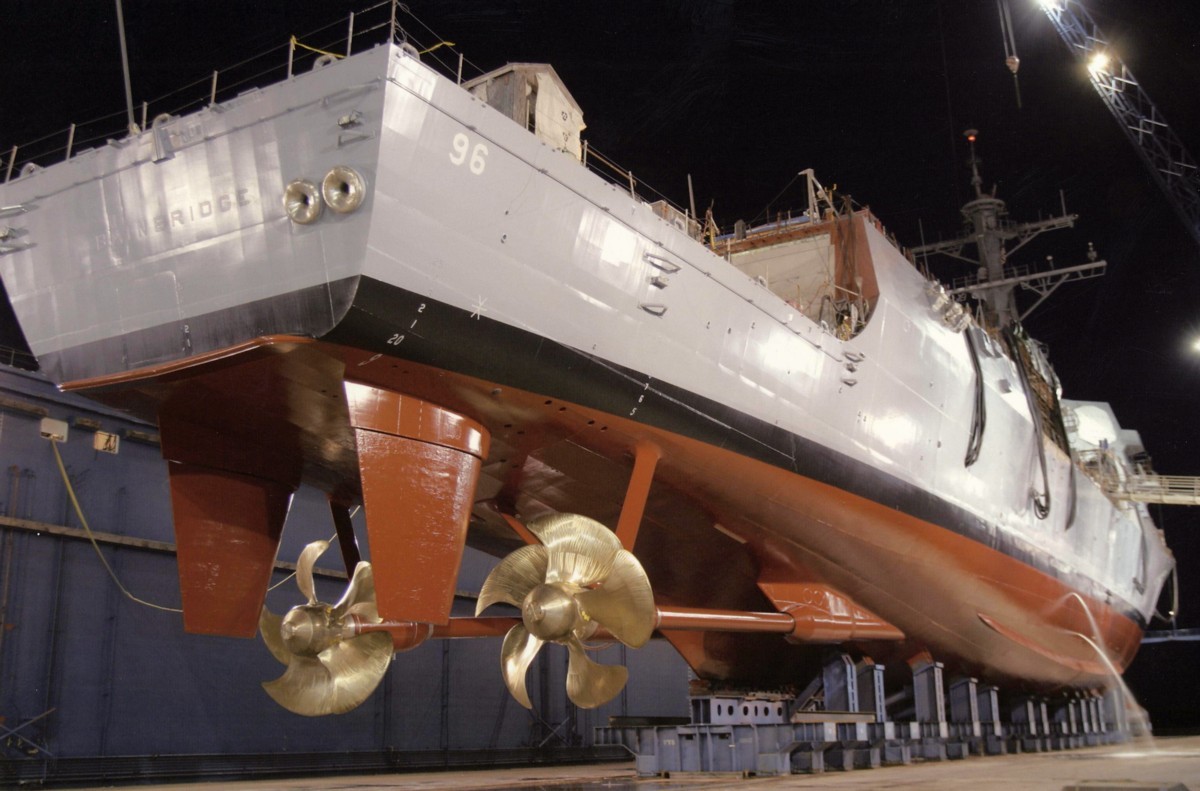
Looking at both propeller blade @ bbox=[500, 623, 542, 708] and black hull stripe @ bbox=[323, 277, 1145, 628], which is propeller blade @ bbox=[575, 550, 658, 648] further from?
black hull stripe @ bbox=[323, 277, 1145, 628]

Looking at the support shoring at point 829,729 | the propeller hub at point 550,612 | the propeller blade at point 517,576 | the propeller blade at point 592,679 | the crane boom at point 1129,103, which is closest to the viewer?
the propeller hub at point 550,612

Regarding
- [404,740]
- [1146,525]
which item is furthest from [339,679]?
[1146,525]

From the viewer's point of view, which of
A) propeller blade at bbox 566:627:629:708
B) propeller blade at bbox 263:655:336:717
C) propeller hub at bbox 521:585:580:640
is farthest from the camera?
propeller blade at bbox 263:655:336:717

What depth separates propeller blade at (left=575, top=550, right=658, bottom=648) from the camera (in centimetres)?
855

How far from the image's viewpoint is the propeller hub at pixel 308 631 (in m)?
10.0

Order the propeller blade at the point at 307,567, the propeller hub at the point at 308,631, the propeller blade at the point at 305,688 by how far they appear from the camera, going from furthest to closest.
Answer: the propeller blade at the point at 307,567
the propeller blade at the point at 305,688
the propeller hub at the point at 308,631

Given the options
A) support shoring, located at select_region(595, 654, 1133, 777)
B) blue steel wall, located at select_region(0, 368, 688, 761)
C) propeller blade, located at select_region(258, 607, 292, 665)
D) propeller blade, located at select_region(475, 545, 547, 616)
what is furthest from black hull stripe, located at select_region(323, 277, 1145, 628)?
blue steel wall, located at select_region(0, 368, 688, 761)

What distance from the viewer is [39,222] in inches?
365

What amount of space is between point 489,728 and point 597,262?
14.9 m

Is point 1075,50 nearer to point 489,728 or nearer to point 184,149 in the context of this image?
point 489,728

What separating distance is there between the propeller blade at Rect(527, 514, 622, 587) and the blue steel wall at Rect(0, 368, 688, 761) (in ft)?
33.2

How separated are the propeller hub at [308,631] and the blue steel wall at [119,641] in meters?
6.82

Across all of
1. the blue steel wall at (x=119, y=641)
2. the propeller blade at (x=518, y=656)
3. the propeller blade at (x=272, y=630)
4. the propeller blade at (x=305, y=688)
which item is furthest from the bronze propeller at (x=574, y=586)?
the blue steel wall at (x=119, y=641)

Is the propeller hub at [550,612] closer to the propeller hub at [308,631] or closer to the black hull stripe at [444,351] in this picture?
the black hull stripe at [444,351]
